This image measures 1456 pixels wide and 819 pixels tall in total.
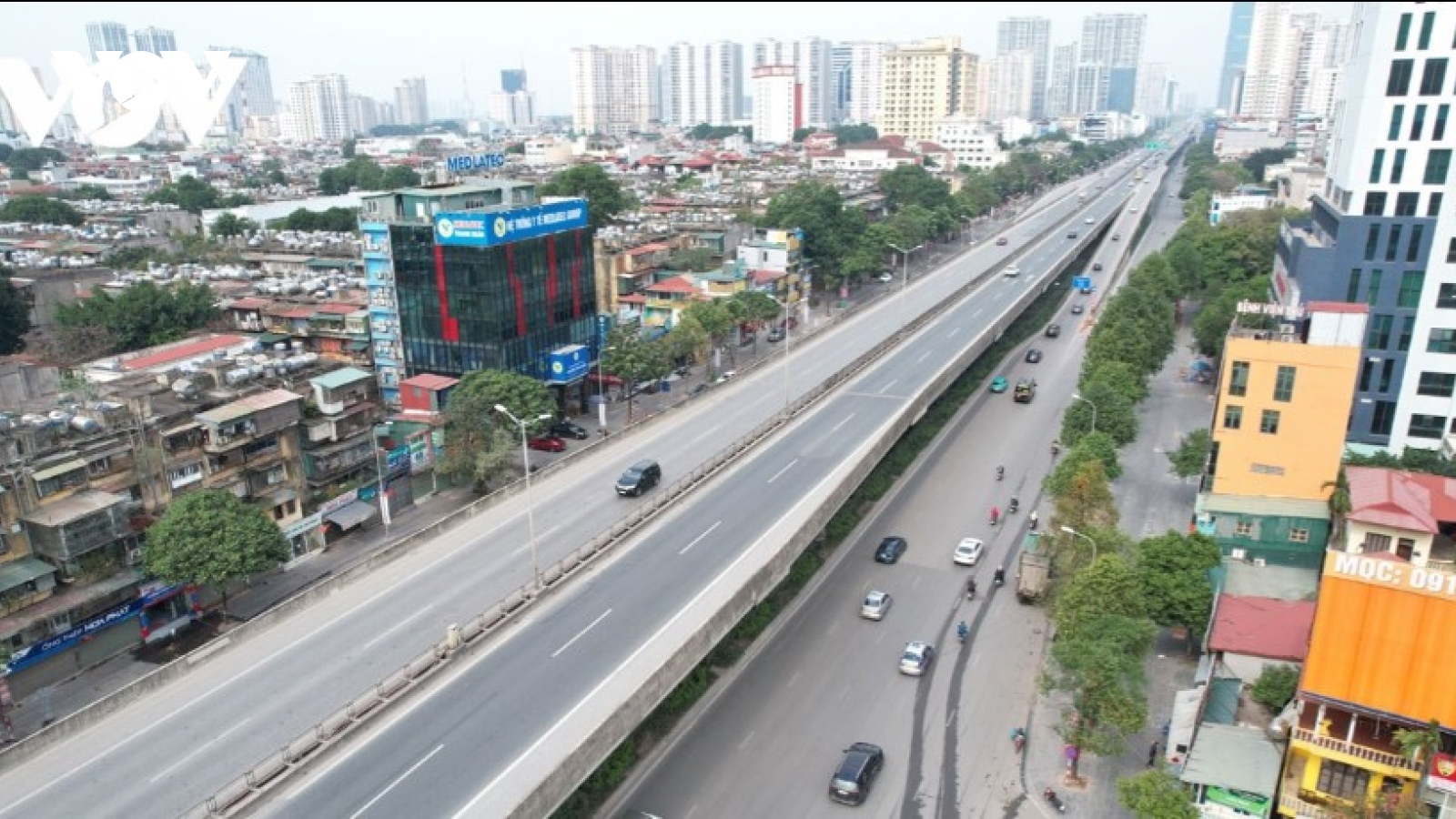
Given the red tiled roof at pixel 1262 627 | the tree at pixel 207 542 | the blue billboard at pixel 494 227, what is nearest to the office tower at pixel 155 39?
the blue billboard at pixel 494 227

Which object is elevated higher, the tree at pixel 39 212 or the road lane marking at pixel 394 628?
the tree at pixel 39 212

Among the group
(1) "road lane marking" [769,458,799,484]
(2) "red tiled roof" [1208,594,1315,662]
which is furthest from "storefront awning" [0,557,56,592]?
(2) "red tiled roof" [1208,594,1315,662]

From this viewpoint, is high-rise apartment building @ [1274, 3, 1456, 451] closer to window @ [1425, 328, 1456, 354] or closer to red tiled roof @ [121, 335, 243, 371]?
window @ [1425, 328, 1456, 354]

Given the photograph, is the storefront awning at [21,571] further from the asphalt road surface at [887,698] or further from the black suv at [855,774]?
the black suv at [855,774]

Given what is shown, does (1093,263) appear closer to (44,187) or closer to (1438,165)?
(1438,165)

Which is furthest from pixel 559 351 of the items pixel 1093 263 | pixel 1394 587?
pixel 1093 263

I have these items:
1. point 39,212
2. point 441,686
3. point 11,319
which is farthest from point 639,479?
point 39,212
